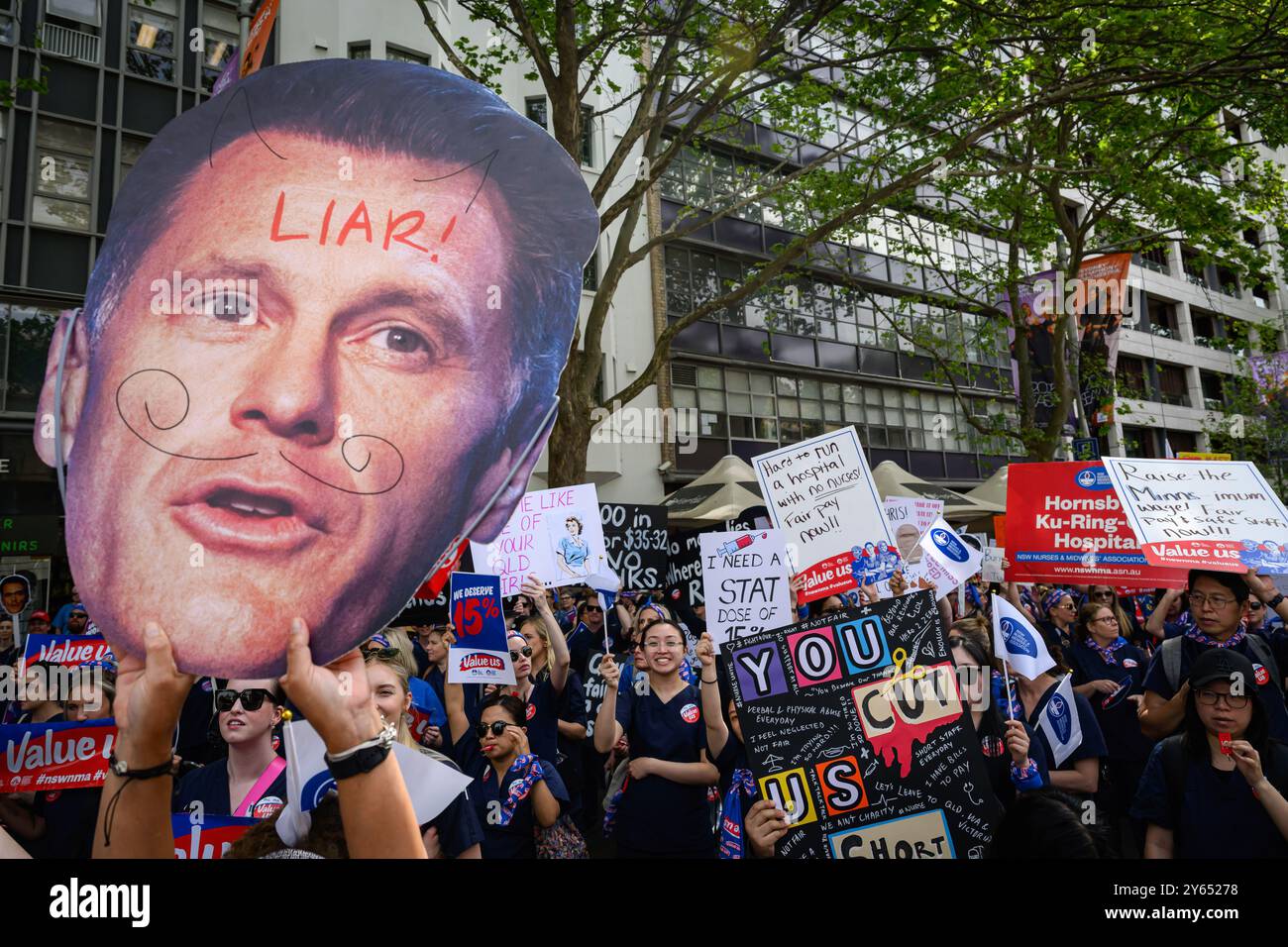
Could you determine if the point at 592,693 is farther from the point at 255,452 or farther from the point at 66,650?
the point at 255,452

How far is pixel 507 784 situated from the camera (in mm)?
4113

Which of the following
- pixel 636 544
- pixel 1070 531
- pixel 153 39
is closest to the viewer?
pixel 1070 531

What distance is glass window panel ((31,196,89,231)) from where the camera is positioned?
16703 mm

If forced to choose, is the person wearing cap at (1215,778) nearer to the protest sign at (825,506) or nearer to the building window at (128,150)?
the protest sign at (825,506)

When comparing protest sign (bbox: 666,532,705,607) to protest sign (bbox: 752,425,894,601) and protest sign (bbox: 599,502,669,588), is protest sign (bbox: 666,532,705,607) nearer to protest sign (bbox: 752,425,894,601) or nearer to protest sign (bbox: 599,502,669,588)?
protest sign (bbox: 599,502,669,588)

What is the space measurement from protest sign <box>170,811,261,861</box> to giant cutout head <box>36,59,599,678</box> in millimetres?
989

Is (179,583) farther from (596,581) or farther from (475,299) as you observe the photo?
(596,581)

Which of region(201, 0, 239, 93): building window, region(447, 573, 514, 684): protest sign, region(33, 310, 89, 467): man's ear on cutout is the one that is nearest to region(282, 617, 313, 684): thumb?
region(33, 310, 89, 467): man's ear on cutout

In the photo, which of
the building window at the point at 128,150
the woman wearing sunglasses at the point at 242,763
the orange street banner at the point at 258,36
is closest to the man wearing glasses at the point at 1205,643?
the woman wearing sunglasses at the point at 242,763

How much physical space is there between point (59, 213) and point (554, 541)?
1627cm

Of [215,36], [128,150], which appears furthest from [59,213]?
[215,36]

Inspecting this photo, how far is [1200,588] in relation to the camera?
4.68 meters

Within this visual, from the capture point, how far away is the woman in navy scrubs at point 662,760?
4406 mm
